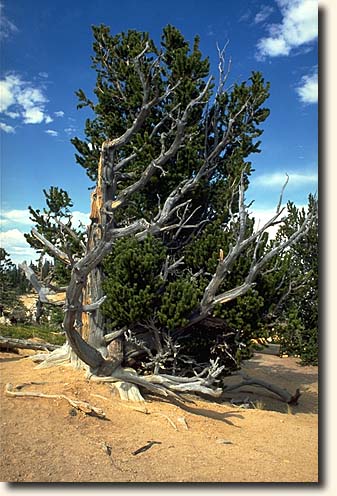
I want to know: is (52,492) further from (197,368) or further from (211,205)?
(211,205)

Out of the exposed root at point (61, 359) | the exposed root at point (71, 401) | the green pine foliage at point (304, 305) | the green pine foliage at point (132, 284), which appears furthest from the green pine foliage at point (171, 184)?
the green pine foliage at point (304, 305)

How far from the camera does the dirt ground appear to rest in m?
3.80

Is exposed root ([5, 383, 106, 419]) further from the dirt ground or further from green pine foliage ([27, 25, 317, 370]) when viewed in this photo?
green pine foliage ([27, 25, 317, 370])

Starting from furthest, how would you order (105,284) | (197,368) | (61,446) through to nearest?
1. (197,368)
2. (105,284)
3. (61,446)

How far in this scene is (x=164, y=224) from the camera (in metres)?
8.83

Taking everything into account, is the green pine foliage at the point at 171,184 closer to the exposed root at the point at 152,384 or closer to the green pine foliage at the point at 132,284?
the green pine foliage at the point at 132,284

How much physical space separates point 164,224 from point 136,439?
4.81 m

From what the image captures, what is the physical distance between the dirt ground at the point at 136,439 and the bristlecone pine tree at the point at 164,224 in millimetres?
552

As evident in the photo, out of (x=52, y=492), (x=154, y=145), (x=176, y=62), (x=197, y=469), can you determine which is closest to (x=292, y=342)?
(x=154, y=145)

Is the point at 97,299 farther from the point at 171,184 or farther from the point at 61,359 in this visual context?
the point at 171,184

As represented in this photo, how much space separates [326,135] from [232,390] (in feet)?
22.9

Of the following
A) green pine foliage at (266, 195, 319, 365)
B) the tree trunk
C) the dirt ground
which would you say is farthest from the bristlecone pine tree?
green pine foliage at (266, 195, 319, 365)

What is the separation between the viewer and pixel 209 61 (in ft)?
29.7

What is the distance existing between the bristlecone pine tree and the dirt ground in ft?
1.81
